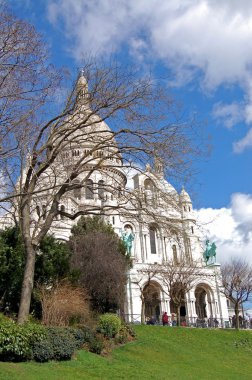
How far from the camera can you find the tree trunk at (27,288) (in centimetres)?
1811

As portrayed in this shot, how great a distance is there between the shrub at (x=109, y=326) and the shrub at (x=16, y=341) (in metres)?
5.80

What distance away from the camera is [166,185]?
18406 millimetres

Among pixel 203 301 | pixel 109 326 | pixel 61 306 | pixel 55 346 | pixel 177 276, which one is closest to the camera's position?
pixel 55 346

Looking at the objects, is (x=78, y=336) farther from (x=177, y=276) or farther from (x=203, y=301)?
(x=203, y=301)

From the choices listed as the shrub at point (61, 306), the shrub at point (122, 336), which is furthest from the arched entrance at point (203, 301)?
the shrub at point (61, 306)

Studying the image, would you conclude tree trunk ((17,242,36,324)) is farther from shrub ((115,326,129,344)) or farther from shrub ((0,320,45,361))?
shrub ((115,326,129,344))

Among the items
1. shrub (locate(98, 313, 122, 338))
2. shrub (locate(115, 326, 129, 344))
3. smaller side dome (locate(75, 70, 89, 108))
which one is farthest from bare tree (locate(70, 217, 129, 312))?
smaller side dome (locate(75, 70, 89, 108))

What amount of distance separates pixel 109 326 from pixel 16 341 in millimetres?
7152

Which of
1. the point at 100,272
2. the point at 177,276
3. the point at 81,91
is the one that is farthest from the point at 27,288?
the point at 177,276

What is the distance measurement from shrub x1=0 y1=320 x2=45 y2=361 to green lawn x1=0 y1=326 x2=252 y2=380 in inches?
17.1

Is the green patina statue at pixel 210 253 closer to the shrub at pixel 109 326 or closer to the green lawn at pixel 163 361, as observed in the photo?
the green lawn at pixel 163 361

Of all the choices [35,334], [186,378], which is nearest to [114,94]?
[35,334]

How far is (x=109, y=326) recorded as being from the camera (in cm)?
2212

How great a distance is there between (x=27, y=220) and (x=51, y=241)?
6.29 meters
